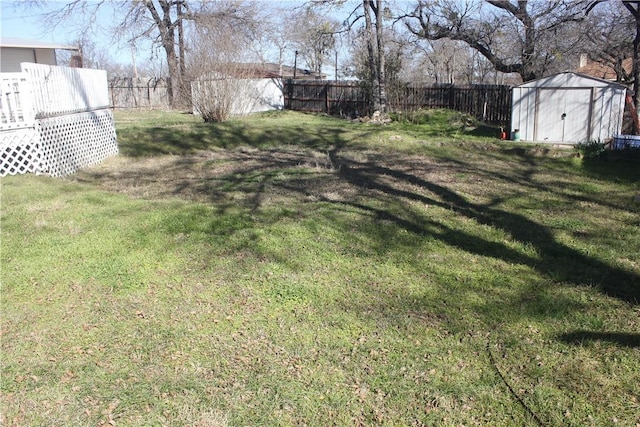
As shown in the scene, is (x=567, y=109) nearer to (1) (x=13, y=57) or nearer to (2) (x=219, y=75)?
(2) (x=219, y=75)

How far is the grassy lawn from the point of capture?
3027mm

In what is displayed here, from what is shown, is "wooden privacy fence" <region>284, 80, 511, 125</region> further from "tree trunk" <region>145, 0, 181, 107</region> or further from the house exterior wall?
the house exterior wall

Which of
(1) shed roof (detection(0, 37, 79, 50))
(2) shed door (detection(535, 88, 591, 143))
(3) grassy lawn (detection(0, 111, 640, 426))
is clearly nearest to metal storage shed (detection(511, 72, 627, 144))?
(2) shed door (detection(535, 88, 591, 143))

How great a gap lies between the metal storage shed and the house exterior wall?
73.5 feet

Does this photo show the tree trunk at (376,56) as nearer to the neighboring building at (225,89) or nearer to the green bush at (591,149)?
the neighboring building at (225,89)

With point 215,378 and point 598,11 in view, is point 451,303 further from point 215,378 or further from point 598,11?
point 598,11

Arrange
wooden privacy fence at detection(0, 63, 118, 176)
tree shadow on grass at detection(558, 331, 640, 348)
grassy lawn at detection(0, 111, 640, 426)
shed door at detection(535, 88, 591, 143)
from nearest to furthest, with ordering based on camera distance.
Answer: grassy lawn at detection(0, 111, 640, 426), tree shadow on grass at detection(558, 331, 640, 348), wooden privacy fence at detection(0, 63, 118, 176), shed door at detection(535, 88, 591, 143)

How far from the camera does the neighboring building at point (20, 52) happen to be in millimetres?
24484

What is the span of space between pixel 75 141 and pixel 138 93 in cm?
1946

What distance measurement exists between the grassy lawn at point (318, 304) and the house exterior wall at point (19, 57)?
20.5 metres

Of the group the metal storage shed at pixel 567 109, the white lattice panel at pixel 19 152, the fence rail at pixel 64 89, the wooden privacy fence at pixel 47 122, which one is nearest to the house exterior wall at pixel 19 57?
the fence rail at pixel 64 89

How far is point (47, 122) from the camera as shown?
860 centimetres

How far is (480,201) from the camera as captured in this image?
7551 millimetres

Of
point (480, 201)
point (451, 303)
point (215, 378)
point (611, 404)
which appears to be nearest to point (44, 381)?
point (215, 378)
